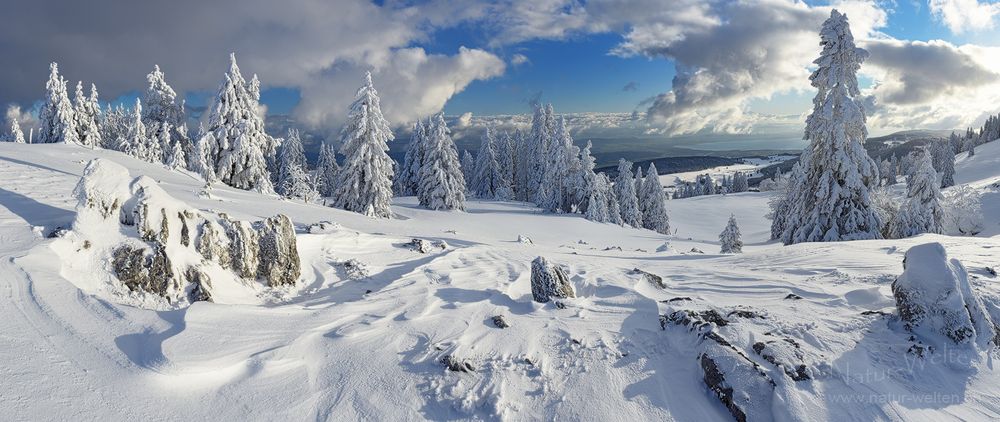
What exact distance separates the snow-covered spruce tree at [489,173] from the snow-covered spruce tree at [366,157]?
109 ft

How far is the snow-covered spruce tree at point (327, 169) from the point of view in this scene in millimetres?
65094

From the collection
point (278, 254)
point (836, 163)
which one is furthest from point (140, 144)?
point (836, 163)

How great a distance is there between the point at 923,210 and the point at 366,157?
33.3 meters

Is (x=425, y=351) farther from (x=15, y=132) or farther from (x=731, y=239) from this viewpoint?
(x=15, y=132)

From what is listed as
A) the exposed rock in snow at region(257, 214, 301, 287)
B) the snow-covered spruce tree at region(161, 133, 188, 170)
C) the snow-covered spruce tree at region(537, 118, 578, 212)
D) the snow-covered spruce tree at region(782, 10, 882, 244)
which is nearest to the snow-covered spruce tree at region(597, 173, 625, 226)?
the snow-covered spruce tree at region(537, 118, 578, 212)

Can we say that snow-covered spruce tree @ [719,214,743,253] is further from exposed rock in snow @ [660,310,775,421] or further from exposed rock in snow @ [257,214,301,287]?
exposed rock in snow @ [257,214,301,287]

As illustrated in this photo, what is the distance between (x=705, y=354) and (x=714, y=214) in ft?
213

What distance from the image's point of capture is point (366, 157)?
26.4 meters

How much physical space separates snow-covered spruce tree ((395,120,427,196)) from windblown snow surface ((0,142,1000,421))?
4486 centimetres

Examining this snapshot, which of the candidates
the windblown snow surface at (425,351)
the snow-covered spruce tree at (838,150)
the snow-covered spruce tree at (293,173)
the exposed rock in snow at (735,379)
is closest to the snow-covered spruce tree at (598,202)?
the snow-covered spruce tree at (838,150)

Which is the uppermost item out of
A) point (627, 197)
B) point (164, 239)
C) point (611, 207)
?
point (164, 239)

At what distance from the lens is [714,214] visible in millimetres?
63219

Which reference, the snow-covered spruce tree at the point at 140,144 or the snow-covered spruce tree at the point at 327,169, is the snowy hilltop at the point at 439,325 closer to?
the snow-covered spruce tree at the point at 140,144

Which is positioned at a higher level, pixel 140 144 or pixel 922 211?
pixel 140 144
